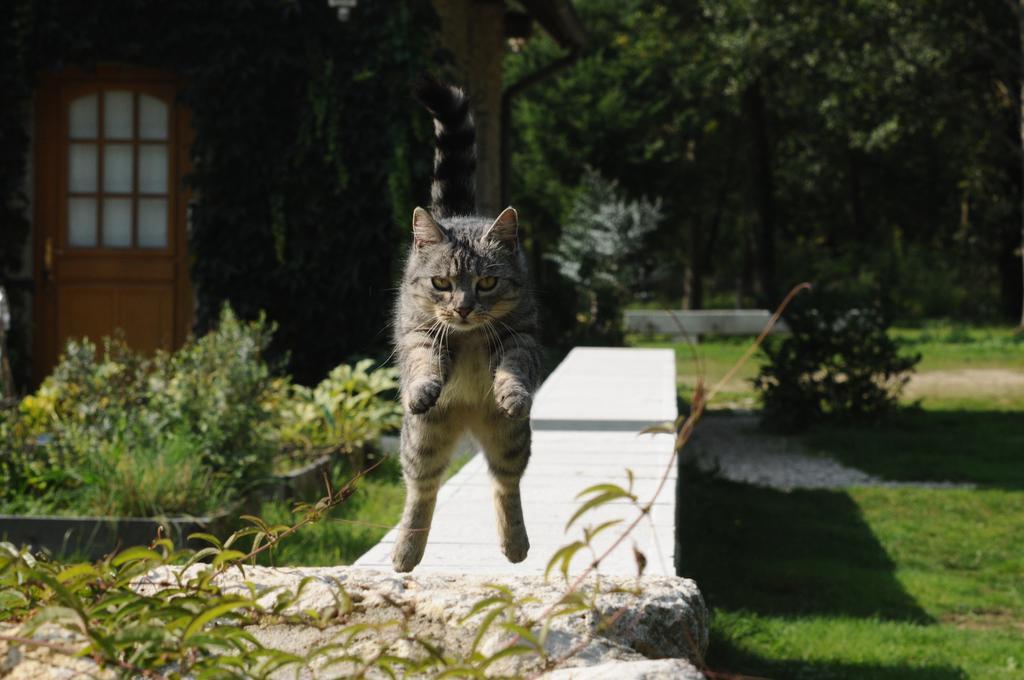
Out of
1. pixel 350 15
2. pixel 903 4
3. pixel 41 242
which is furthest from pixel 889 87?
pixel 41 242

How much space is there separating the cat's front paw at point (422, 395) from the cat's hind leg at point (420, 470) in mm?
353

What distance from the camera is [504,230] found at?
331 centimetres

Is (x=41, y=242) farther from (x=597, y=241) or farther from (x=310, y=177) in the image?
(x=597, y=241)

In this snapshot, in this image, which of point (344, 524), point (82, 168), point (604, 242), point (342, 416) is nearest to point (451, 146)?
point (344, 524)

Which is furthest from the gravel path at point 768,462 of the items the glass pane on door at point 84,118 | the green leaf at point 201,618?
the green leaf at point 201,618

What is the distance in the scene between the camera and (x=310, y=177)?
1040cm

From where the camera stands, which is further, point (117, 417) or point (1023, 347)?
point (1023, 347)

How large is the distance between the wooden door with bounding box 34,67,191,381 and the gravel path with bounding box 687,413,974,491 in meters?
4.76

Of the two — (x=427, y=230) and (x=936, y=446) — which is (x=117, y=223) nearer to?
(x=936, y=446)

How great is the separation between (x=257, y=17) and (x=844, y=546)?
6.43 meters

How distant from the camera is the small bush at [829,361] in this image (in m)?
11.6

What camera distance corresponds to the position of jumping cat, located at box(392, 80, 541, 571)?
321 cm

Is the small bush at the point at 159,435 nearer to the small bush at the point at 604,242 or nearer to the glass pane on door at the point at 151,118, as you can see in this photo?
the glass pane on door at the point at 151,118

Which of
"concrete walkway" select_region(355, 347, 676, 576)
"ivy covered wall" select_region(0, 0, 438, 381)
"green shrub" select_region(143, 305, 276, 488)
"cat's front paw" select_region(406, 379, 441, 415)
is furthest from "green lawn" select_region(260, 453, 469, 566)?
"ivy covered wall" select_region(0, 0, 438, 381)
